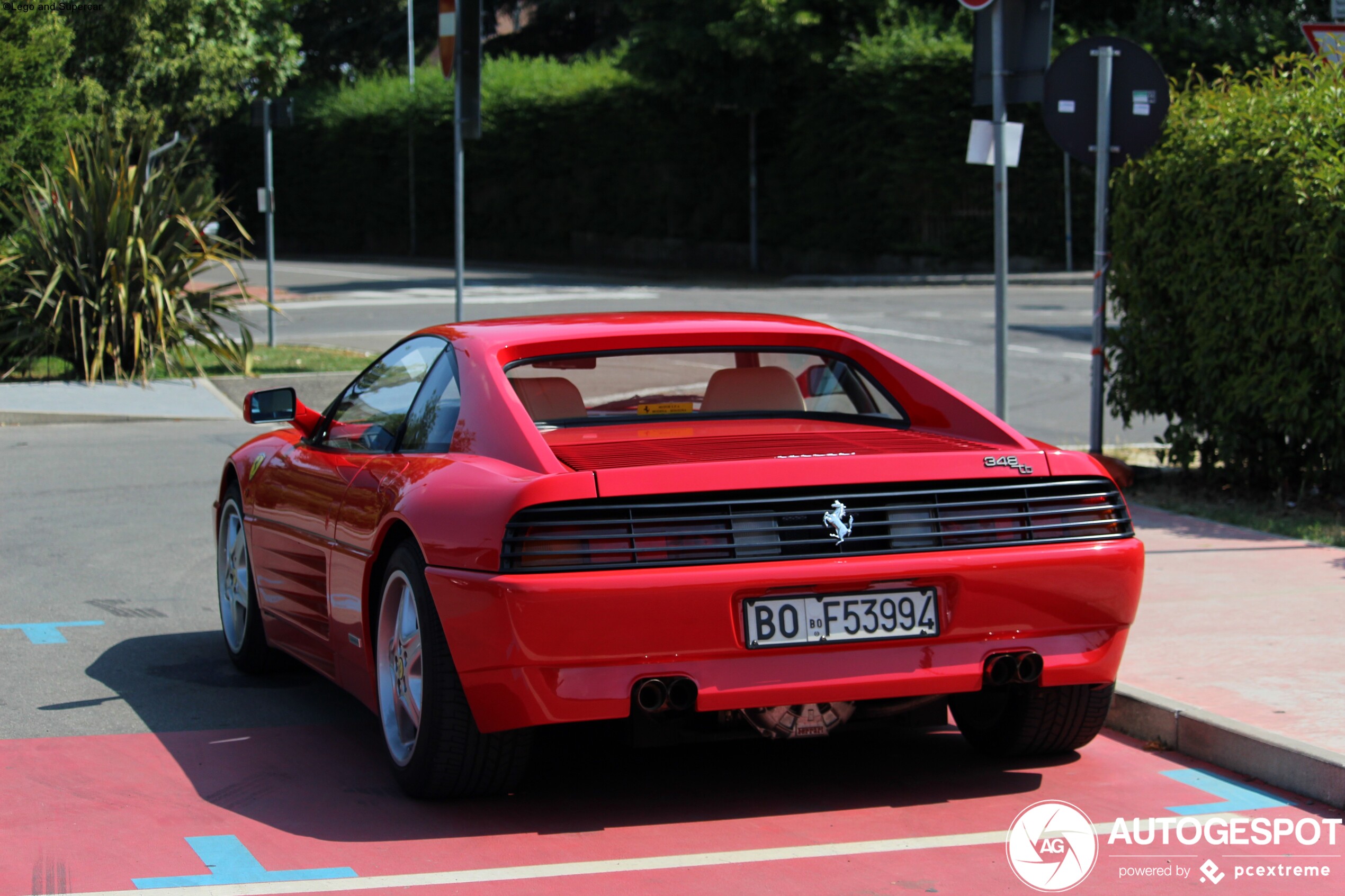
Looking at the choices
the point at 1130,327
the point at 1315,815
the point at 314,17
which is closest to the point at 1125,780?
Result: the point at 1315,815

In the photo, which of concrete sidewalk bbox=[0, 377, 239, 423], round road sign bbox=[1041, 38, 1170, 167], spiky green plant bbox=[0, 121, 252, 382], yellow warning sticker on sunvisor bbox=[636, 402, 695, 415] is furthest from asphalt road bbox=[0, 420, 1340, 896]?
spiky green plant bbox=[0, 121, 252, 382]

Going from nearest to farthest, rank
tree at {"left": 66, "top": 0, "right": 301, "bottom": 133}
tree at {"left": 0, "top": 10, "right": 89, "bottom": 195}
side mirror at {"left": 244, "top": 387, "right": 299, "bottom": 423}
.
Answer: side mirror at {"left": 244, "top": 387, "right": 299, "bottom": 423}
tree at {"left": 0, "top": 10, "right": 89, "bottom": 195}
tree at {"left": 66, "top": 0, "right": 301, "bottom": 133}

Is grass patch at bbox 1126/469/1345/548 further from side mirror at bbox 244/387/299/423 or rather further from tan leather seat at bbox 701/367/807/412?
side mirror at bbox 244/387/299/423

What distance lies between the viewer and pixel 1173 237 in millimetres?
9430

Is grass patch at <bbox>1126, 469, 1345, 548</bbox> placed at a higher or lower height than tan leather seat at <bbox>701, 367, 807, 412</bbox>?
lower

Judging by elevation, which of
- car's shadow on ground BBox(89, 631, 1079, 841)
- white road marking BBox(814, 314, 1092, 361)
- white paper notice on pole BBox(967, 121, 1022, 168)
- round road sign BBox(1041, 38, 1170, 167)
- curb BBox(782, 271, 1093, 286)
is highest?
round road sign BBox(1041, 38, 1170, 167)

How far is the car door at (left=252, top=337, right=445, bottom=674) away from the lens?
17.3ft

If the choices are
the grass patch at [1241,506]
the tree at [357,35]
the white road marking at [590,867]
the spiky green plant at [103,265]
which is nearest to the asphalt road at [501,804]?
the white road marking at [590,867]

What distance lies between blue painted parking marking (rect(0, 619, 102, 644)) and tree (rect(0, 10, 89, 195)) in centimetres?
1037

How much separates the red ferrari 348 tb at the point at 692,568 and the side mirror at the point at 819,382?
255mm

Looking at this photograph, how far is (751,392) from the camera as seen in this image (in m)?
5.33

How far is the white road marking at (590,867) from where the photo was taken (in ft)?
12.6

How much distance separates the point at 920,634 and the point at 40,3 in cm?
1456

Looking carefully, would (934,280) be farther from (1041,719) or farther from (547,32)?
(547,32)
